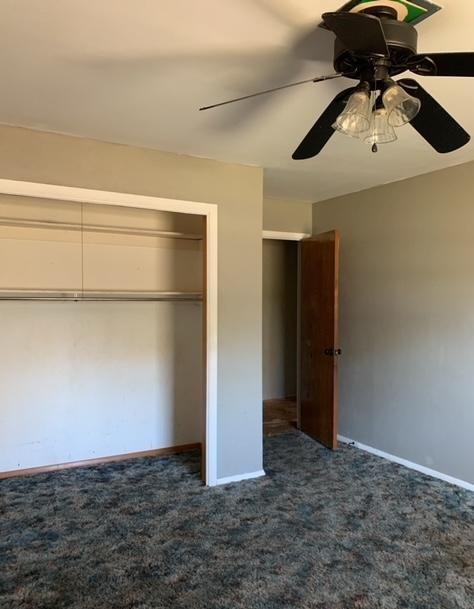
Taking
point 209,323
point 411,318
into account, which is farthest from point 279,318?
point 209,323

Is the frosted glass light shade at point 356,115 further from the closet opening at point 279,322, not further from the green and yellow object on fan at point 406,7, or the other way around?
the closet opening at point 279,322

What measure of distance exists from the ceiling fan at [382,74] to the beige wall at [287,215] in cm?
268

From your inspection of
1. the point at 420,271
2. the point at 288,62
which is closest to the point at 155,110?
the point at 288,62

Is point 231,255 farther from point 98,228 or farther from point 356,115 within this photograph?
point 356,115

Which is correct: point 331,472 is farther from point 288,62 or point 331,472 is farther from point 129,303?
point 288,62

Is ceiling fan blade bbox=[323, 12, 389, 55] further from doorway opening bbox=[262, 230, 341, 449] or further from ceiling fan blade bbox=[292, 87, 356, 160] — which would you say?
doorway opening bbox=[262, 230, 341, 449]

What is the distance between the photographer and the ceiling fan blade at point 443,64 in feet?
4.81

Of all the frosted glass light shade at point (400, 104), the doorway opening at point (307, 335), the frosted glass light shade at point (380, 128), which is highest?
the frosted glass light shade at point (400, 104)

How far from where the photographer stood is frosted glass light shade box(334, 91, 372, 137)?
1.67 m

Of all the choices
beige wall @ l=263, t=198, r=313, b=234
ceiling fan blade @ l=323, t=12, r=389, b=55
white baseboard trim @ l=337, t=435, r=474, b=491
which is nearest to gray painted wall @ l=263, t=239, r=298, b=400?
beige wall @ l=263, t=198, r=313, b=234

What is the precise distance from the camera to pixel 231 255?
3.44 m

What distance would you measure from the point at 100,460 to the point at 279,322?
3.07 metres

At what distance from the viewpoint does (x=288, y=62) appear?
1.98 meters

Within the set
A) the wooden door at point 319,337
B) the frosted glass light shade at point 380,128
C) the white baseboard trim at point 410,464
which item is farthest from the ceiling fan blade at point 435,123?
the white baseboard trim at point 410,464
